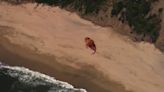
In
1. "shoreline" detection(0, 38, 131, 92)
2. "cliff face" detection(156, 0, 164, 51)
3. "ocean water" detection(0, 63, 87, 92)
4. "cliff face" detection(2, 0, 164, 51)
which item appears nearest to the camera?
"ocean water" detection(0, 63, 87, 92)

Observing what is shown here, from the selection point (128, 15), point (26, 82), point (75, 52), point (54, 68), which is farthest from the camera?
point (128, 15)

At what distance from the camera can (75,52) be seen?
27.8 meters

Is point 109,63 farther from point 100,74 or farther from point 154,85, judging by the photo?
point 154,85

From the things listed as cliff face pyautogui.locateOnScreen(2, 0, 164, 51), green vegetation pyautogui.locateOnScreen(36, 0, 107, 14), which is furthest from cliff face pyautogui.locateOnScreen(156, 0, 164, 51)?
green vegetation pyautogui.locateOnScreen(36, 0, 107, 14)

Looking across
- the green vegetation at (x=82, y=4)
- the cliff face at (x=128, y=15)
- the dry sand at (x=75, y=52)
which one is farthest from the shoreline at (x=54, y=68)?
the green vegetation at (x=82, y=4)

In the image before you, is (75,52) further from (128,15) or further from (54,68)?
(128,15)

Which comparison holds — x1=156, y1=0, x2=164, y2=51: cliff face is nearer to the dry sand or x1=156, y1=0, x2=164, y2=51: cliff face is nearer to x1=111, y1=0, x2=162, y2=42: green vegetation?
x1=111, y1=0, x2=162, y2=42: green vegetation

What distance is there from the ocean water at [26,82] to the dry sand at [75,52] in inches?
17.1

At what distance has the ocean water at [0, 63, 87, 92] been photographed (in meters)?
25.7

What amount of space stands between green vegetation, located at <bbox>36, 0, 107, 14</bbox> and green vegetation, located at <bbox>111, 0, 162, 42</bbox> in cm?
100

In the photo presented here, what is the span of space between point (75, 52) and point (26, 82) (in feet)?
11.0

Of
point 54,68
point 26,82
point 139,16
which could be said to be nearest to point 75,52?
point 54,68

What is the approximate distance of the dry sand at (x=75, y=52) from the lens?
26359 millimetres

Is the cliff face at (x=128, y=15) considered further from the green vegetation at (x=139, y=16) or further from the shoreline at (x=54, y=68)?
the shoreline at (x=54, y=68)
